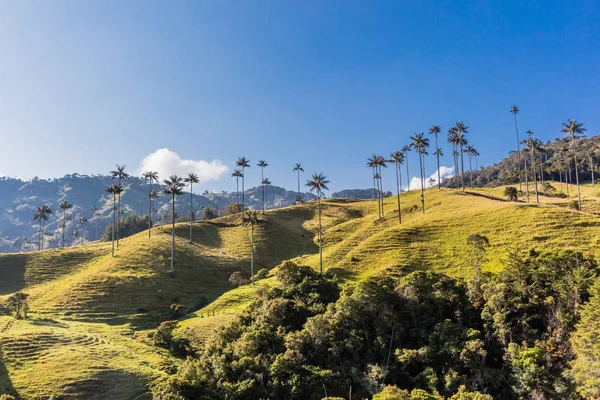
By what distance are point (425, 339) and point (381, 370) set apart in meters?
8.88

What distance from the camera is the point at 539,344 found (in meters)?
48.9

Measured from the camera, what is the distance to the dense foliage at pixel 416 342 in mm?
47094

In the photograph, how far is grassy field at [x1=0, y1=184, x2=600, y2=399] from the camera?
55000mm

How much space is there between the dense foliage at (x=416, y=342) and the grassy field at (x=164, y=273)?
1209 cm

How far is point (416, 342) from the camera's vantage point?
5581 cm

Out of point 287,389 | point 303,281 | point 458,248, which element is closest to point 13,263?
point 303,281

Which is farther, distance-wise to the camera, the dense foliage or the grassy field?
the grassy field

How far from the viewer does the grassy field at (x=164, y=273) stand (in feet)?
180

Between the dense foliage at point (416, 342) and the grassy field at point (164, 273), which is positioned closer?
the dense foliage at point (416, 342)

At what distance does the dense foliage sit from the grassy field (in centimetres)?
1209

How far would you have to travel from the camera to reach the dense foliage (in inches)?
1854

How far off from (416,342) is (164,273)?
70.9 m

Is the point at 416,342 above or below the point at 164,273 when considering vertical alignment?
below

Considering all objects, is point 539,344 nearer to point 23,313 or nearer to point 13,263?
point 23,313
